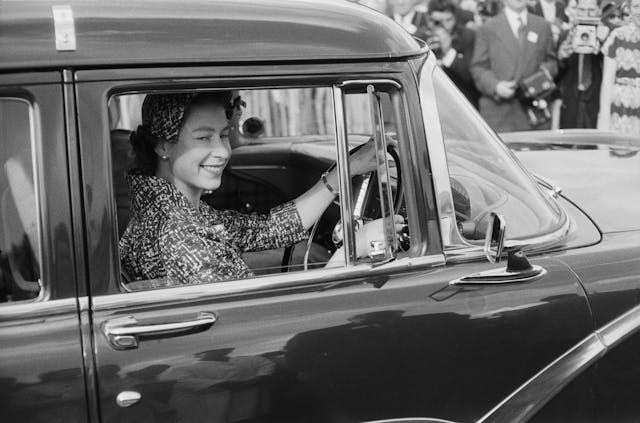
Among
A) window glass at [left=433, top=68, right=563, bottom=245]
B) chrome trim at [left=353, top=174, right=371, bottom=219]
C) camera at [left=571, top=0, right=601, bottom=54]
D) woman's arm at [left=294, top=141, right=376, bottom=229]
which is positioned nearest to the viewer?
window glass at [left=433, top=68, right=563, bottom=245]

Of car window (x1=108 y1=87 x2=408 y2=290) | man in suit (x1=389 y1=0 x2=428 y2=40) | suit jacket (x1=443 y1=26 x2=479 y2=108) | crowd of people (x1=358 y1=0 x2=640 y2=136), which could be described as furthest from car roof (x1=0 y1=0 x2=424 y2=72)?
man in suit (x1=389 y1=0 x2=428 y2=40)

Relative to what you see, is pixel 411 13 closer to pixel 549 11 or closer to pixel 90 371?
pixel 549 11

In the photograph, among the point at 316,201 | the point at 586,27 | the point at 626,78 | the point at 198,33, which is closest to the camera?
the point at 198,33

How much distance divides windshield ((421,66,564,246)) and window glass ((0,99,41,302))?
3.51ft

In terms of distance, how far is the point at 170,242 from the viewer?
249cm

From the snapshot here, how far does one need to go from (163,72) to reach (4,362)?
73 cm

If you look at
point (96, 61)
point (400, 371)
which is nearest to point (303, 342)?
point (400, 371)

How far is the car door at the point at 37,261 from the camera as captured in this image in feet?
6.78

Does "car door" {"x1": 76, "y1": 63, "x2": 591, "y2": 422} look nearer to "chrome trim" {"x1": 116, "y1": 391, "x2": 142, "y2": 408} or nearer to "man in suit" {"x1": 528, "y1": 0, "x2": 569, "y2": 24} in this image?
"chrome trim" {"x1": 116, "y1": 391, "x2": 142, "y2": 408}

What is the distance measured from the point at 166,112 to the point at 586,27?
5869 millimetres

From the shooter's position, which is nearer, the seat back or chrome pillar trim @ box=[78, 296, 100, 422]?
chrome pillar trim @ box=[78, 296, 100, 422]

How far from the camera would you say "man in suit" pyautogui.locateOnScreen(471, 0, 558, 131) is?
24.7ft

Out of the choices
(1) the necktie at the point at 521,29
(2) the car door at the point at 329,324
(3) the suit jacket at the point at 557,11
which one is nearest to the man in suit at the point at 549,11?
(3) the suit jacket at the point at 557,11

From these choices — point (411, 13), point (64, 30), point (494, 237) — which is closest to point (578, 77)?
point (411, 13)
